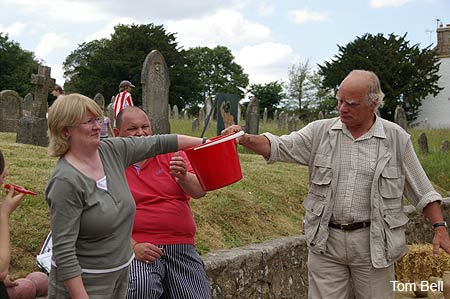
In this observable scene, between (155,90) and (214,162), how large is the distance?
796 cm

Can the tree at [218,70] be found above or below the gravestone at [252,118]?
above

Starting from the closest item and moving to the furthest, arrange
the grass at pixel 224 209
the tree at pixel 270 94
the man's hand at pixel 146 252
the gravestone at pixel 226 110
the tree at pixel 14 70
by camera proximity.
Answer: the man's hand at pixel 146 252
the grass at pixel 224 209
the gravestone at pixel 226 110
the tree at pixel 14 70
the tree at pixel 270 94

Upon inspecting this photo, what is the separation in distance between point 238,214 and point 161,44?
40.3 m

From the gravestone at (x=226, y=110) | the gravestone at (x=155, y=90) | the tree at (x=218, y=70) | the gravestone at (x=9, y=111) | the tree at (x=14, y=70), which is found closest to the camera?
the gravestone at (x=155, y=90)

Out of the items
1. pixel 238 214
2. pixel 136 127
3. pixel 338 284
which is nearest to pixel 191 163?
pixel 136 127

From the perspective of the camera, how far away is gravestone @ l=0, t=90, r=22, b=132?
55.0 ft

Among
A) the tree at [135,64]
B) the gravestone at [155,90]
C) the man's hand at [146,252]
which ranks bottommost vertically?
the man's hand at [146,252]

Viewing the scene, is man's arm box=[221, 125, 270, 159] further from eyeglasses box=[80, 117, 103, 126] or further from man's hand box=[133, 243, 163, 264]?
eyeglasses box=[80, 117, 103, 126]

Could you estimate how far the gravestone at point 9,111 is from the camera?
16750 millimetres

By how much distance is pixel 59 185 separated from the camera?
256 centimetres

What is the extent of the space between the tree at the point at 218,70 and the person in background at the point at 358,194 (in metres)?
69.5

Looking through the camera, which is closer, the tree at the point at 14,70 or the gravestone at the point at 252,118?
the gravestone at the point at 252,118

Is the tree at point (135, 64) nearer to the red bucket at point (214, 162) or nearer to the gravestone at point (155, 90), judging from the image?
the gravestone at point (155, 90)

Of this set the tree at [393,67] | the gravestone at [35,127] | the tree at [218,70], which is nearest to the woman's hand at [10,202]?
the gravestone at [35,127]
